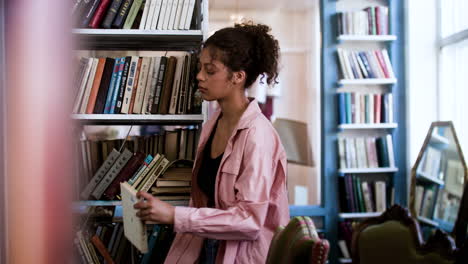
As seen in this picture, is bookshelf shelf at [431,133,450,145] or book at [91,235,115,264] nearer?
book at [91,235,115,264]

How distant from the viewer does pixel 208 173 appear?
5.49 feet

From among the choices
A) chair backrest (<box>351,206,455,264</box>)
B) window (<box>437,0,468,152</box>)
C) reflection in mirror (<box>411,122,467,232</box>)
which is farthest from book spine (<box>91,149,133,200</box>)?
window (<box>437,0,468,152</box>)

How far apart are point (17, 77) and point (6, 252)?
0.10 meters

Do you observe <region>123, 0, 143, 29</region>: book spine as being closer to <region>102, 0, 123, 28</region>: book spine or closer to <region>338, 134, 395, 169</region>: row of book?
<region>102, 0, 123, 28</region>: book spine

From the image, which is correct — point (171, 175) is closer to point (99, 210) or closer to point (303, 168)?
point (99, 210)

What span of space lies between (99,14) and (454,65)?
2893 mm

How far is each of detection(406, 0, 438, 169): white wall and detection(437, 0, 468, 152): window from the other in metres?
0.07

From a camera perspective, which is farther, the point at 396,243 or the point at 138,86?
the point at 138,86

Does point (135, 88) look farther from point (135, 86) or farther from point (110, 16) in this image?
point (110, 16)


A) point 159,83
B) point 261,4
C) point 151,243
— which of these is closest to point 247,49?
point 159,83

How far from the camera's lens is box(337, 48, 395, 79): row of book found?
3965 mm

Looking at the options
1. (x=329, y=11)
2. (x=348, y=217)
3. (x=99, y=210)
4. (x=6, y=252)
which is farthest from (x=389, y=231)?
(x=329, y=11)

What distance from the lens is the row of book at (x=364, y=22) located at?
13.1 feet

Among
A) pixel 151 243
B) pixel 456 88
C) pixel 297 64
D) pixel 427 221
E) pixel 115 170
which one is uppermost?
pixel 297 64
